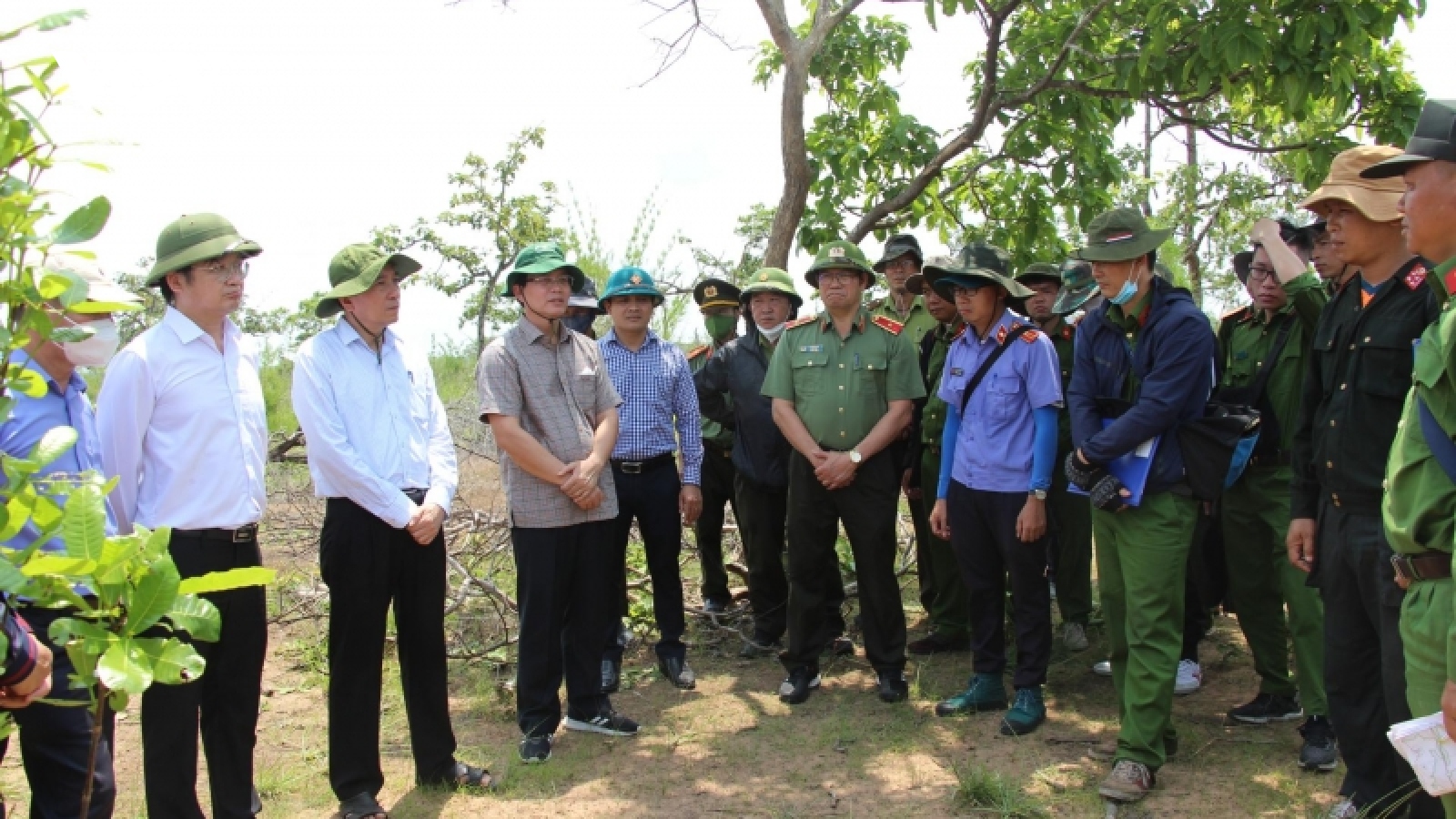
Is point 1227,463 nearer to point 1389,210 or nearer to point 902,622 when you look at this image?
point 1389,210

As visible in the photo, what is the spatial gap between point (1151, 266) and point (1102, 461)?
798 mm

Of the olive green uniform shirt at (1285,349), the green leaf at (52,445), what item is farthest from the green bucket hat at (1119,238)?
the green leaf at (52,445)

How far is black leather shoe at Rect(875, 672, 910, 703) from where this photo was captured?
5.18 m

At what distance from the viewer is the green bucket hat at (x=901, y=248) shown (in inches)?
245

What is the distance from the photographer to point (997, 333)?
4.91m

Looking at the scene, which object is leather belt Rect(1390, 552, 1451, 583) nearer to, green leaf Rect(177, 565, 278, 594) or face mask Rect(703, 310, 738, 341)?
green leaf Rect(177, 565, 278, 594)

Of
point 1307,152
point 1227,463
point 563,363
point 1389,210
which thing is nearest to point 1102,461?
point 1227,463

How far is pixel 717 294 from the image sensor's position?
6.48 metres

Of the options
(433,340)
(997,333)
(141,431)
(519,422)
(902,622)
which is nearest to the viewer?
(141,431)

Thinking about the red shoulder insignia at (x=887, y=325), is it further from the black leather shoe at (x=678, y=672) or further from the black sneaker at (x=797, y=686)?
the black leather shoe at (x=678, y=672)

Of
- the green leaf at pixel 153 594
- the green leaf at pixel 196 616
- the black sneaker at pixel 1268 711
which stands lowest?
the black sneaker at pixel 1268 711

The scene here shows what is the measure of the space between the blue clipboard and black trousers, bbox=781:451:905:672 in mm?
1278

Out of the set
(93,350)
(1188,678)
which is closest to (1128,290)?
(1188,678)

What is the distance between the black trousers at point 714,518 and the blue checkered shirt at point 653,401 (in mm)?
817
